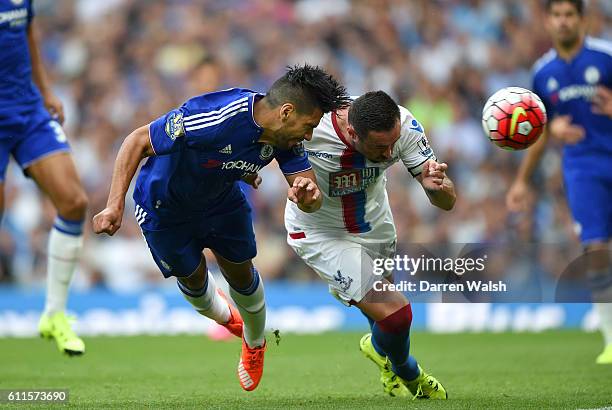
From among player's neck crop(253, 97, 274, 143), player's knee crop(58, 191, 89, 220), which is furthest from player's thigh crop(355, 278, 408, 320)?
player's knee crop(58, 191, 89, 220)

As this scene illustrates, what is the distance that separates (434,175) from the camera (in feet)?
20.9

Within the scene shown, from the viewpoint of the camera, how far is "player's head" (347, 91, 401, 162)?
643cm

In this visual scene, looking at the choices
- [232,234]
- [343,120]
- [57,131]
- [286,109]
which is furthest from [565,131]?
[57,131]

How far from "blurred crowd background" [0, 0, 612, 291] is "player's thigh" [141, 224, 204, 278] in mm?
7669

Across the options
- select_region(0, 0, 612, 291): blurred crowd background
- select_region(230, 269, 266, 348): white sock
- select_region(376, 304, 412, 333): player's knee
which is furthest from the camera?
select_region(0, 0, 612, 291): blurred crowd background

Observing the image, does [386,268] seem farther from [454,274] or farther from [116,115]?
[116,115]

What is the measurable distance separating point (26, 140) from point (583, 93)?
199 inches

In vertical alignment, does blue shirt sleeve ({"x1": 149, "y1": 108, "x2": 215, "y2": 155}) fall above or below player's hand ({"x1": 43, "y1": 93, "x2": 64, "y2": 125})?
above

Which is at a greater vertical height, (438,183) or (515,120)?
(515,120)

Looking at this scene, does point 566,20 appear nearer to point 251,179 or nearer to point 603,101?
point 603,101

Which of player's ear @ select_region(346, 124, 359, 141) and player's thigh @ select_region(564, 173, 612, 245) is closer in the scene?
player's ear @ select_region(346, 124, 359, 141)

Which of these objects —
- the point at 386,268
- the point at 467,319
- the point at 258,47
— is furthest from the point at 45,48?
the point at 386,268

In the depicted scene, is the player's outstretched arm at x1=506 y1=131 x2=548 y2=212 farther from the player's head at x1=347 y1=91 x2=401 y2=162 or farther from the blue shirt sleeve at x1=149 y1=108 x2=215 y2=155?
the blue shirt sleeve at x1=149 y1=108 x2=215 y2=155

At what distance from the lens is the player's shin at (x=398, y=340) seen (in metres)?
6.80
